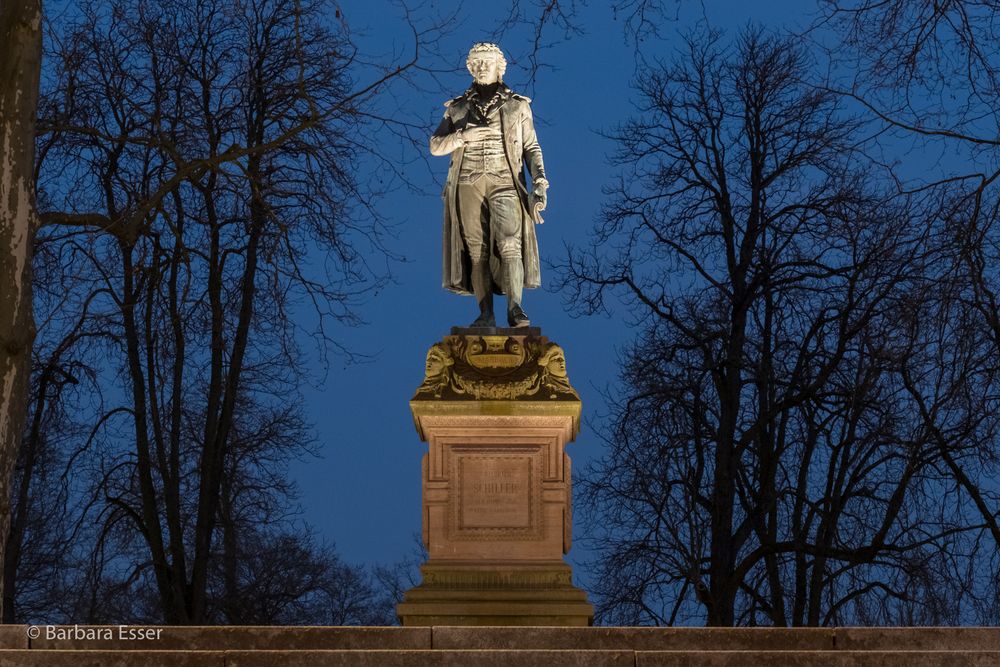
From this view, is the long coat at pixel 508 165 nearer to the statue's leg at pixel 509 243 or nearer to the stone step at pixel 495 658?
the statue's leg at pixel 509 243

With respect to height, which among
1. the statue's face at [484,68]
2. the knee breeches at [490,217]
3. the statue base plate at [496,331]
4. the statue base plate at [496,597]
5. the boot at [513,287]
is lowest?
the statue base plate at [496,597]

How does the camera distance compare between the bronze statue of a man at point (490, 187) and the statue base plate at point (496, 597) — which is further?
the bronze statue of a man at point (490, 187)

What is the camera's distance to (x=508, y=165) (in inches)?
616

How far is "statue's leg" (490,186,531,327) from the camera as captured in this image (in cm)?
1551

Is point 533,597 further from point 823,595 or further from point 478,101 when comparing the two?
point 823,595

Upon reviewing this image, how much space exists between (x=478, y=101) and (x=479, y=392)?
8.71 feet

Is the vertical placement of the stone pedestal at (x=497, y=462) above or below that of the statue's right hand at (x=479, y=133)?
below

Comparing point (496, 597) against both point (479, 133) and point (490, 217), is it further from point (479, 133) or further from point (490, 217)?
point (479, 133)

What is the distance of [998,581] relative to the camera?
18.3 m

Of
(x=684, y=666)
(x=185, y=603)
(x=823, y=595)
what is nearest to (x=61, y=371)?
(x=185, y=603)

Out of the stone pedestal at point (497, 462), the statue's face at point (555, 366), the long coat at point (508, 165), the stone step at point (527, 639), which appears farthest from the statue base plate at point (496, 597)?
the stone step at point (527, 639)

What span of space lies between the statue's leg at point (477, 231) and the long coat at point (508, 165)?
A: 0.09 meters

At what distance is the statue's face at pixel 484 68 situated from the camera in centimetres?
1570

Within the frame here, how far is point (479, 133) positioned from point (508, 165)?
37 cm
